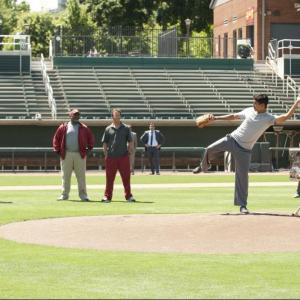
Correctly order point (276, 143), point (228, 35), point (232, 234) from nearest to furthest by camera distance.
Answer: point (232, 234)
point (276, 143)
point (228, 35)

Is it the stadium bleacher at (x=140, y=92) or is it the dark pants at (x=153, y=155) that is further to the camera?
the stadium bleacher at (x=140, y=92)

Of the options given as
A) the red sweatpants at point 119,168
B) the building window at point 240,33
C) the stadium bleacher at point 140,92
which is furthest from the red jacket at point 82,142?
the building window at point 240,33

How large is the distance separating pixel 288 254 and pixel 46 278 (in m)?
3.28

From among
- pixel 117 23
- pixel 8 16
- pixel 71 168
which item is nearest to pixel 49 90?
pixel 71 168

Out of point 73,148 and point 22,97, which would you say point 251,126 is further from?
point 22,97

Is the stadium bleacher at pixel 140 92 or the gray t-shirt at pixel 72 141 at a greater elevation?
the stadium bleacher at pixel 140 92

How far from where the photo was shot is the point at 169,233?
13820 millimetres

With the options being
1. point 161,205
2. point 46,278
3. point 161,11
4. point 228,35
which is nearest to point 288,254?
point 46,278

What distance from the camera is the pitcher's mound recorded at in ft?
41.7

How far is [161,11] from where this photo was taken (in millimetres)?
72875

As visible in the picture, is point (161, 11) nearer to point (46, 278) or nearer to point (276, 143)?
point (276, 143)

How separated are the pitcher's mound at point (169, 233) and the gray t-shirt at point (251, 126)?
1.29 meters

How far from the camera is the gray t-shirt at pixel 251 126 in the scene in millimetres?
16094

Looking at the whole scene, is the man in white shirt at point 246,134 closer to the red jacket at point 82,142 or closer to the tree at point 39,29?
the red jacket at point 82,142
